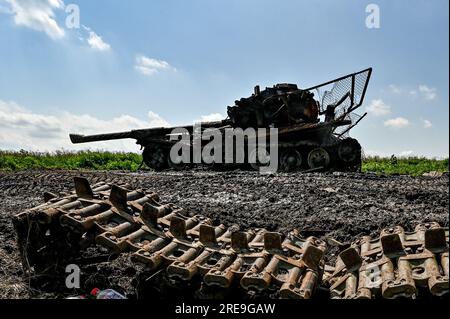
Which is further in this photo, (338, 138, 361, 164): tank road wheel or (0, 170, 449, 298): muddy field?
(338, 138, 361, 164): tank road wheel

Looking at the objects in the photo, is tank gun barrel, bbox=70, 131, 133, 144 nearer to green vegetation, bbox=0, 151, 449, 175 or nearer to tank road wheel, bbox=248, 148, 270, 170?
green vegetation, bbox=0, 151, 449, 175

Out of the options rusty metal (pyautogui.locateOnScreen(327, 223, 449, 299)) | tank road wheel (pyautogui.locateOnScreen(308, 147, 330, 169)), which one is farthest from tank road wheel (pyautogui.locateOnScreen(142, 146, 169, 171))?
rusty metal (pyautogui.locateOnScreen(327, 223, 449, 299))

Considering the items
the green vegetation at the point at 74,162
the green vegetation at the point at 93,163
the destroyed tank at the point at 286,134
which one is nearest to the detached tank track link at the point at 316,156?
the destroyed tank at the point at 286,134

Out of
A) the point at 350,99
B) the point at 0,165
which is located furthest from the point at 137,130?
the point at 350,99

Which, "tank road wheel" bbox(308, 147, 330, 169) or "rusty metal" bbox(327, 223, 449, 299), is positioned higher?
"tank road wheel" bbox(308, 147, 330, 169)

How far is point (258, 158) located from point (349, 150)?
307 centimetres

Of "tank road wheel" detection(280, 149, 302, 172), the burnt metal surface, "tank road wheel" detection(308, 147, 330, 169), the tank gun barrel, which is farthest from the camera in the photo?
the tank gun barrel

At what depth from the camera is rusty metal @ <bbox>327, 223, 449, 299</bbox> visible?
2615 millimetres

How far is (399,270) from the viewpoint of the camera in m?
2.84

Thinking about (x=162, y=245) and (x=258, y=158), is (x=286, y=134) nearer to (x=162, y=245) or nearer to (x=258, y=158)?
(x=258, y=158)

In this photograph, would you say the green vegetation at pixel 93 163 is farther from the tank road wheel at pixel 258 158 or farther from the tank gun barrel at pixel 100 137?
the tank road wheel at pixel 258 158

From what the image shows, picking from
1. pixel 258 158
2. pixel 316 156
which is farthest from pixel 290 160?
pixel 258 158

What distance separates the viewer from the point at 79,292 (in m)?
3.95
